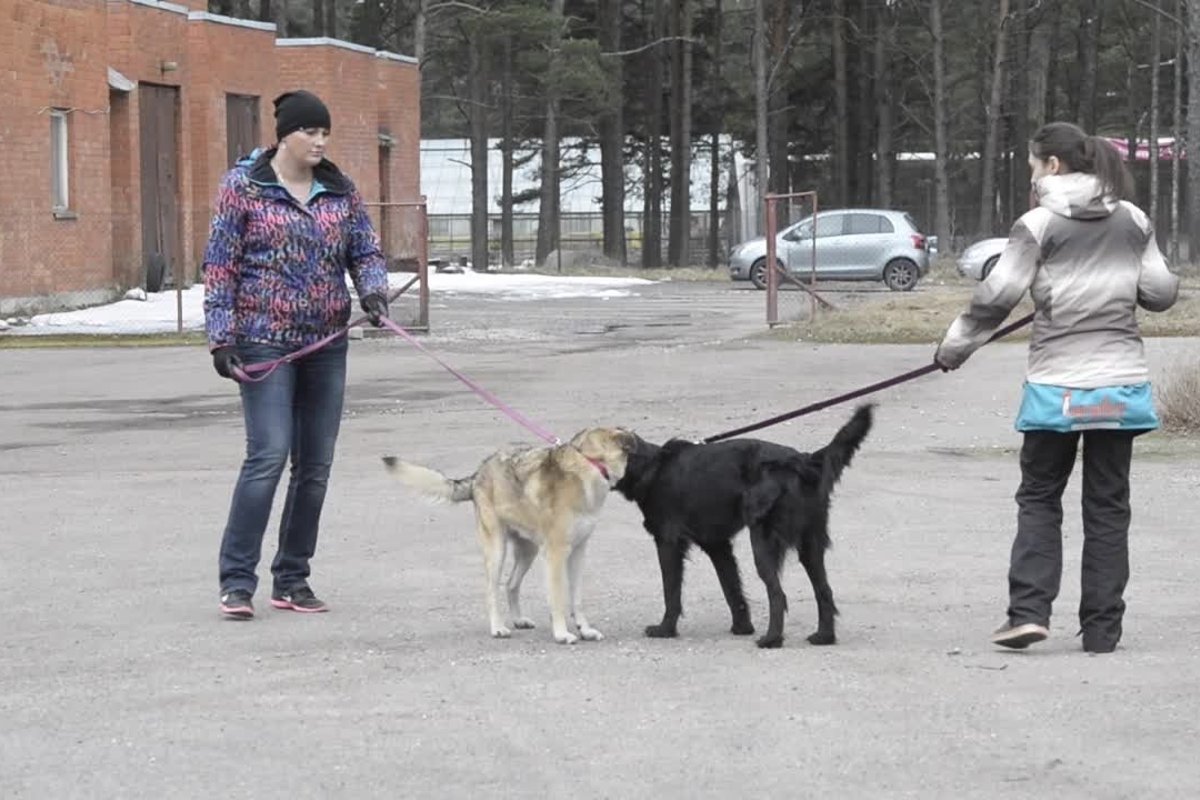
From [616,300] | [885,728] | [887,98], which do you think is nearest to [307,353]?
[885,728]

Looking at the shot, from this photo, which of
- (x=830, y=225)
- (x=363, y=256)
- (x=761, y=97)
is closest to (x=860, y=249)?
(x=830, y=225)

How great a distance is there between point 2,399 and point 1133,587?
1217 centimetres

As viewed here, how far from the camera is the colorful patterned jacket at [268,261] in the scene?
25.2ft

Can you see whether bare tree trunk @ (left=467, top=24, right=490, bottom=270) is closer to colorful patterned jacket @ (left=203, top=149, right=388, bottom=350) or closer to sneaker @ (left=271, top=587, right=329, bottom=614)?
sneaker @ (left=271, top=587, right=329, bottom=614)

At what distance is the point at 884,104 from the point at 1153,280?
53203mm

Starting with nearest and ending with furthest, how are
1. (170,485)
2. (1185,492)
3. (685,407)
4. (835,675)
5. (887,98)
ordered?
(835,675)
(1185,492)
(170,485)
(685,407)
(887,98)

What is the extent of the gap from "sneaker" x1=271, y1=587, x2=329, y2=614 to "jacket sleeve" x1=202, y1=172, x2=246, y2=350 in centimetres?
105

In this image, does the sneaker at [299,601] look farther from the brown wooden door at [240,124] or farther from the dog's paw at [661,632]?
the brown wooden door at [240,124]

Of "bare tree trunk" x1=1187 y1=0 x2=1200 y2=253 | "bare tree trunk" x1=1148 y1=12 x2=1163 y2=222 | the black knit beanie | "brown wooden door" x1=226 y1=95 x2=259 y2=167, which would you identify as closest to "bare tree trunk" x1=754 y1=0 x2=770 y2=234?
"bare tree trunk" x1=1148 y1=12 x2=1163 y2=222

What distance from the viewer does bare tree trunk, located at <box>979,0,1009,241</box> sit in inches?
2167

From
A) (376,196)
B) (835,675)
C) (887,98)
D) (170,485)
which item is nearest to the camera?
(835,675)

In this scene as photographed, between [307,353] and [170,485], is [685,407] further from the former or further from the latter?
[307,353]

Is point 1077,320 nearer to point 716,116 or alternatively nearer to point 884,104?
point 884,104

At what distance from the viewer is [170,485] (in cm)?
→ 1199
